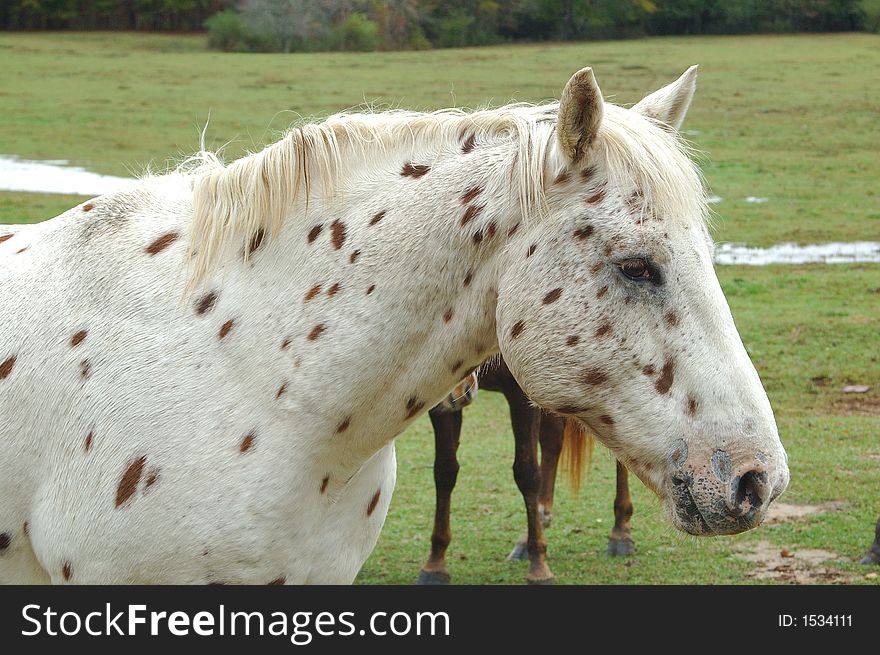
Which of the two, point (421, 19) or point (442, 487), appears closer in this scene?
point (442, 487)

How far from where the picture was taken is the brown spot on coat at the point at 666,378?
2549 mm

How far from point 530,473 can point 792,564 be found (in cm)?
144

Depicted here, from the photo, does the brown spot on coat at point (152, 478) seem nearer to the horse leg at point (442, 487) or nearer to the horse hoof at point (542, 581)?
the horse leg at point (442, 487)

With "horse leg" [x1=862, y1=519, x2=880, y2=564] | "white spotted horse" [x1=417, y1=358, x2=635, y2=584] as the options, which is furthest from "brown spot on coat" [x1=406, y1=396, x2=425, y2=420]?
"horse leg" [x1=862, y1=519, x2=880, y2=564]

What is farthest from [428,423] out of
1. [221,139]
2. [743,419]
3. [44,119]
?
[44,119]

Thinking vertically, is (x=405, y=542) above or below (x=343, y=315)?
below

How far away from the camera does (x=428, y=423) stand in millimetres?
8656

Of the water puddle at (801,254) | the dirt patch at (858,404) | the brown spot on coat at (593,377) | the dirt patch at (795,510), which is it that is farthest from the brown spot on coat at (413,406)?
the water puddle at (801,254)

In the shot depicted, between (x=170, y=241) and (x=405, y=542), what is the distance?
370 centimetres

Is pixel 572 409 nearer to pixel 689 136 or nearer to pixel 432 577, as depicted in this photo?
pixel 432 577

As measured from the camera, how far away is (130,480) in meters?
2.77

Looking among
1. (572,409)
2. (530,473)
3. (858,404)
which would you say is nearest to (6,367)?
(572,409)

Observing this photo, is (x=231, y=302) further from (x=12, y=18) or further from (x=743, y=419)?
(x=12, y=18)

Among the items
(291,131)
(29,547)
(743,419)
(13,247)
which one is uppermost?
(291,131)
